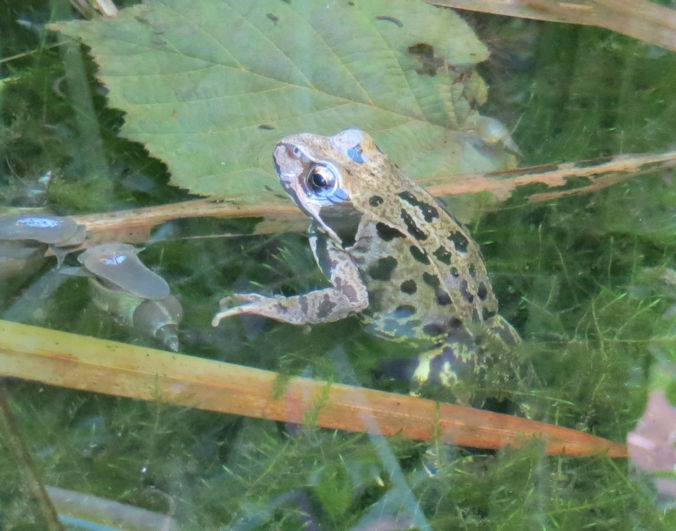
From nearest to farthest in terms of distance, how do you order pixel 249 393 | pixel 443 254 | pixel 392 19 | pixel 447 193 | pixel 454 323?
pixel 249 393 < pixel 443 254 < pixel 454 323 < pixel 447 193 < pixel 392 19

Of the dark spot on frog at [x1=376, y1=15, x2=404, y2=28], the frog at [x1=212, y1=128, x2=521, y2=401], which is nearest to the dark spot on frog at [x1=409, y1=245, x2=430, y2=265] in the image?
the frog at [x1=212, y1=128, x2=521, y2=401]

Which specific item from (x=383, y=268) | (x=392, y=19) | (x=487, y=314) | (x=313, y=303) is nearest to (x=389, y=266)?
(x=383, y=268)

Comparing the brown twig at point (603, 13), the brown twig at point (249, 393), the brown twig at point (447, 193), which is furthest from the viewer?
the brown twig at point (603, 13)

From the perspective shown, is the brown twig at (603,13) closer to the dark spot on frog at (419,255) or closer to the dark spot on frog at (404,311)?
the dark spot on frog at (419,255)

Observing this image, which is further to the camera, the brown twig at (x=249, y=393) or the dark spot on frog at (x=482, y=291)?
the dark spot on frog at (x=482, y=291)

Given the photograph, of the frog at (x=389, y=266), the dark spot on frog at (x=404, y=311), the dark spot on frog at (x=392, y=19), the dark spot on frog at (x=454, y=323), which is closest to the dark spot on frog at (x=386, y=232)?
the frog at (x=389, y=266)

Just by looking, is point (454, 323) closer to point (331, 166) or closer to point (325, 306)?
point (325, 306)

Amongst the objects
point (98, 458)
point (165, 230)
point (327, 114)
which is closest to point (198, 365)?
point (98, 458)
